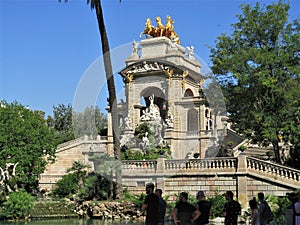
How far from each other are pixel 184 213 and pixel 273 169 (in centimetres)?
1375

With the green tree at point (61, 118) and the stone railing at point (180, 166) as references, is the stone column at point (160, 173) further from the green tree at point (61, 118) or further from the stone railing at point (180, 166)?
the green tree at point (61, 118)

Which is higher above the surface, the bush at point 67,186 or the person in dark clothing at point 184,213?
the bush at point 67,186

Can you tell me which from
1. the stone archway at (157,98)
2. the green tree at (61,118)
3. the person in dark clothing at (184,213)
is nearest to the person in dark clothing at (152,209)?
the person in dark clothing at (184,213)

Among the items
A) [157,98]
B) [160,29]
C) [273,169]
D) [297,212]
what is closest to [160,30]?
[160,29]

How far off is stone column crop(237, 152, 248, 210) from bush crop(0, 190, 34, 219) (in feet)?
32.7

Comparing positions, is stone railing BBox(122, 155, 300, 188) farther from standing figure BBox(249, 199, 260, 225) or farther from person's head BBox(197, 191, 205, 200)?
person's head BBox(197, 191, 205, 200)

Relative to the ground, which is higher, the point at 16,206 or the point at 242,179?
the point at 242,179

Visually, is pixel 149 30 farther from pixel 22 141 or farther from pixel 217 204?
pixel 217 204

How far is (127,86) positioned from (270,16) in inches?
757

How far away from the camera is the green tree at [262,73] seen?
24109mm

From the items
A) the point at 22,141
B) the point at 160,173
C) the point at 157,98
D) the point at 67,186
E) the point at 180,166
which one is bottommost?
the point at 67,186

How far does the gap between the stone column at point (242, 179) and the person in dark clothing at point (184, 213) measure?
1373 centimetres

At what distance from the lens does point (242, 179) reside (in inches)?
892

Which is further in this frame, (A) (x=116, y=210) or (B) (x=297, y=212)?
(A) (x=116, y=210)
